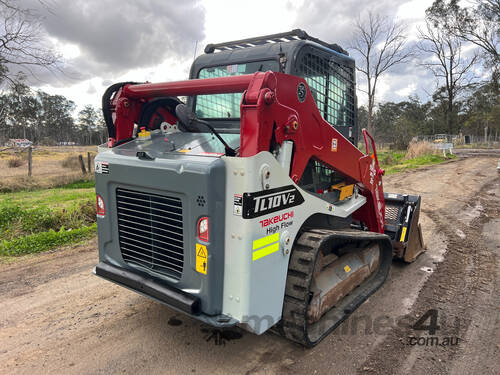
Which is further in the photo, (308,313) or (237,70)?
(237,70)

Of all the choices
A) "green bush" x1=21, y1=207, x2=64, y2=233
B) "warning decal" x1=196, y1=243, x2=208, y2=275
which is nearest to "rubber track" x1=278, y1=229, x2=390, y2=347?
"warning decal" x1=196, y1=243, x2=208, y2=275

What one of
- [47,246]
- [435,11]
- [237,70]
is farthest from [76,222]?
[435,11]

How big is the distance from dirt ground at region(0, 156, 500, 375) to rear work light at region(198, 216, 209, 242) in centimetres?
109

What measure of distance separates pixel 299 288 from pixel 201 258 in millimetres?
837

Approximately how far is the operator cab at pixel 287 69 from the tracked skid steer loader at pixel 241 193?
2 cm

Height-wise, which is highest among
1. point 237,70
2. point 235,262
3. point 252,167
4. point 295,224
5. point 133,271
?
point 237,70

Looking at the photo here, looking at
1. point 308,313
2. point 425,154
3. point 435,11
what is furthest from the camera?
point 435,11

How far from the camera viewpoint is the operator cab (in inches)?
138

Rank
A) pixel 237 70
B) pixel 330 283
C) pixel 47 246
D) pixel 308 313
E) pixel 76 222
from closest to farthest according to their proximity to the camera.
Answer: pixel 308 313
pixel 330 283
pixel 237 70
pixel 47 246
pixel 76 222

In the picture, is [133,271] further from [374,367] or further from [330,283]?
[374,367]

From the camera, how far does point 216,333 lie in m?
3.30

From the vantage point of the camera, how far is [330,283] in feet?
11.3

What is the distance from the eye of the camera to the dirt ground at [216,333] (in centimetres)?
290

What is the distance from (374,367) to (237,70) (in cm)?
307
